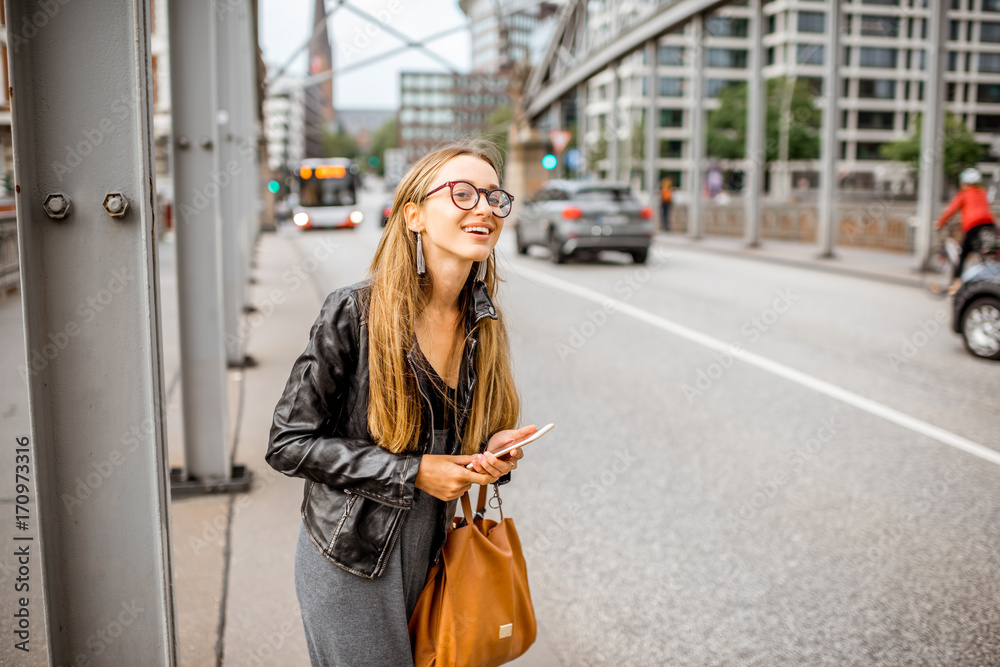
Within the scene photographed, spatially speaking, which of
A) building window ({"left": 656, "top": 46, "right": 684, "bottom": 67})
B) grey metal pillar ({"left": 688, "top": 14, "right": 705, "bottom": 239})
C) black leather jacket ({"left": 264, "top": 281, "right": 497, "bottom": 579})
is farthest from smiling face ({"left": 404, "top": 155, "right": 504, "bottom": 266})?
building window ({"left": 656, "top": 46, "right": 684, "bottom": 67})

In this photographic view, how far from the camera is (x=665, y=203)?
3089 centimetres

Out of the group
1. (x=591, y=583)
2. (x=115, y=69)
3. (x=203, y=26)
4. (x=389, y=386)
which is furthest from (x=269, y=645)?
(x=203, y=26)

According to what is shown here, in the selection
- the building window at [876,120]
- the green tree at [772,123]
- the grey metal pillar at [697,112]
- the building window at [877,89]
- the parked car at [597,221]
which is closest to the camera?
the parked car at [597,221]

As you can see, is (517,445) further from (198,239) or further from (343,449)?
(198,239)

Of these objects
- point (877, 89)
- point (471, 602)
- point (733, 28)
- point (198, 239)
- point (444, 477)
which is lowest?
point (471, 602)

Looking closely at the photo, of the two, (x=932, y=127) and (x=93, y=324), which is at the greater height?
(x=932, y=127)

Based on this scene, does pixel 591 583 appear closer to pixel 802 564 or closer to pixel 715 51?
pixel 802 564

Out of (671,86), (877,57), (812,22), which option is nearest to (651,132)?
(812,22)

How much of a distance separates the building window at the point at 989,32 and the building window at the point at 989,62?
1241mm

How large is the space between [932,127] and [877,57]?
79.4 meters

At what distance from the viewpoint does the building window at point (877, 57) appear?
85.9 m

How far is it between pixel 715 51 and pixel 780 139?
23604 mm

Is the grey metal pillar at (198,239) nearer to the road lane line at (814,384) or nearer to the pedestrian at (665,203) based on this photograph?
the road lane line at (814,384)

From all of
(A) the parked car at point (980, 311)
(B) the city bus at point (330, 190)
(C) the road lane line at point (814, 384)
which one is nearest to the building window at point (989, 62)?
(B) the city bus at point (330, 190)
